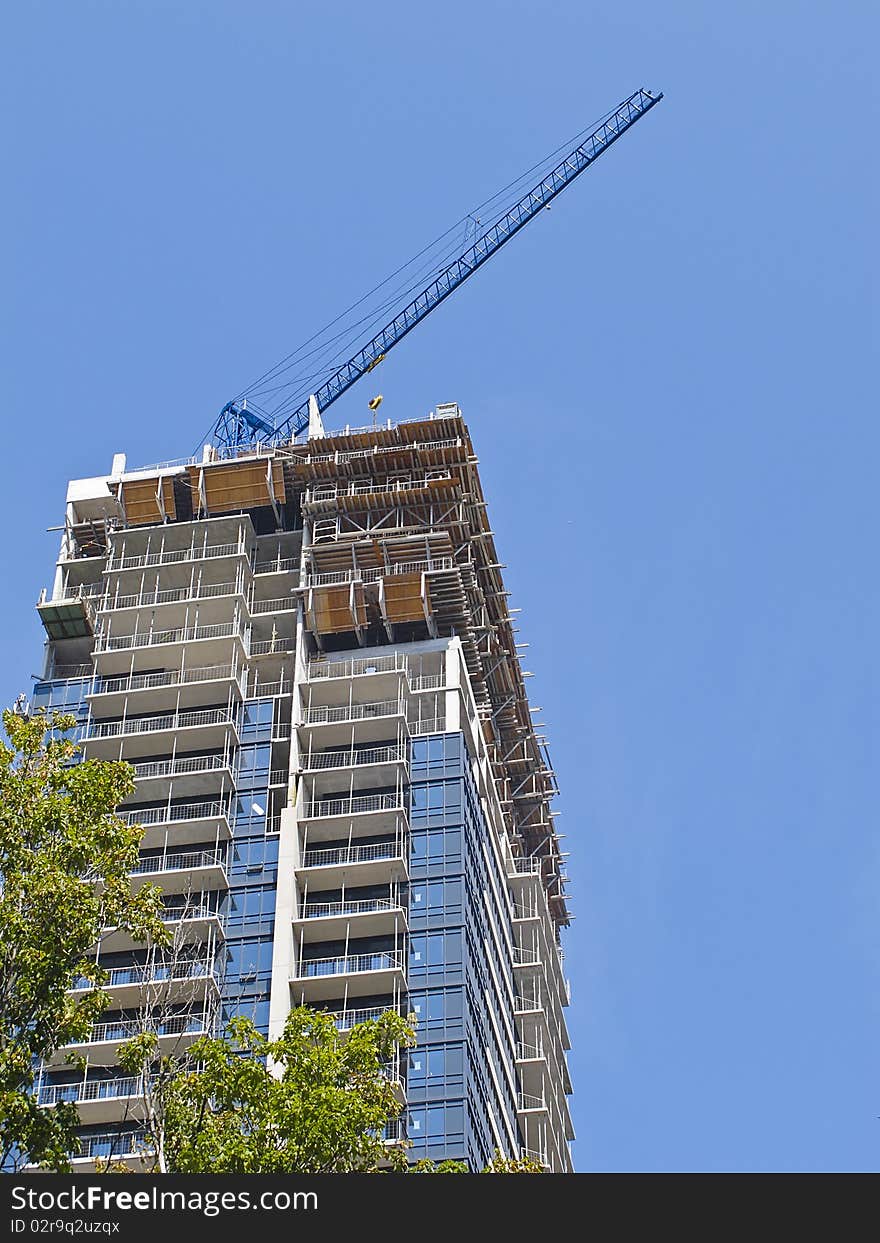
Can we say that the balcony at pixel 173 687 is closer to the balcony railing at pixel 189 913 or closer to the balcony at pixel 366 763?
the balcony at pixel 366 763

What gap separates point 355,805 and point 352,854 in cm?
369

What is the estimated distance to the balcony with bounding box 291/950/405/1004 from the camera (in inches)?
4092

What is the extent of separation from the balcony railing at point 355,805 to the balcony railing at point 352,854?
224 cm

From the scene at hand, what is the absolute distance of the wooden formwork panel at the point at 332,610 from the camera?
12388 cm

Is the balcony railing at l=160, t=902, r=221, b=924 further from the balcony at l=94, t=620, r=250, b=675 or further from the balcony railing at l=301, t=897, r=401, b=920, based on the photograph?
the balcony at l=94, t=620, r=250, b=675

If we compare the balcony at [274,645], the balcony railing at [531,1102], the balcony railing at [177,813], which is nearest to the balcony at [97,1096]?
the balcony railing at [177,813]

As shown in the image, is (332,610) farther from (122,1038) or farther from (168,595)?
(122,1038)

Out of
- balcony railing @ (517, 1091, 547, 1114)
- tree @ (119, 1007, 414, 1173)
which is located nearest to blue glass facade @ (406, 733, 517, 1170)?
balcony railing @ (517, 1091, 547, 1114)

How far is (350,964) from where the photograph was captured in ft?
346

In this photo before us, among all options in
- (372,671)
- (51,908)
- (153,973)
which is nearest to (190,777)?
(372,671)

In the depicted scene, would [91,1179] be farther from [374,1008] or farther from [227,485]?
[227,485]

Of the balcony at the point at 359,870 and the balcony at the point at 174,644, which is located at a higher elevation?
the balcony at the point at 174,644

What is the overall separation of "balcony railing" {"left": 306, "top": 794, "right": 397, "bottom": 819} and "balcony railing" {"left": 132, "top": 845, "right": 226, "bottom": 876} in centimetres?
646

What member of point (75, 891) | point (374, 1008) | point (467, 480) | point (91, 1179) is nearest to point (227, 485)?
point (467, 480)
